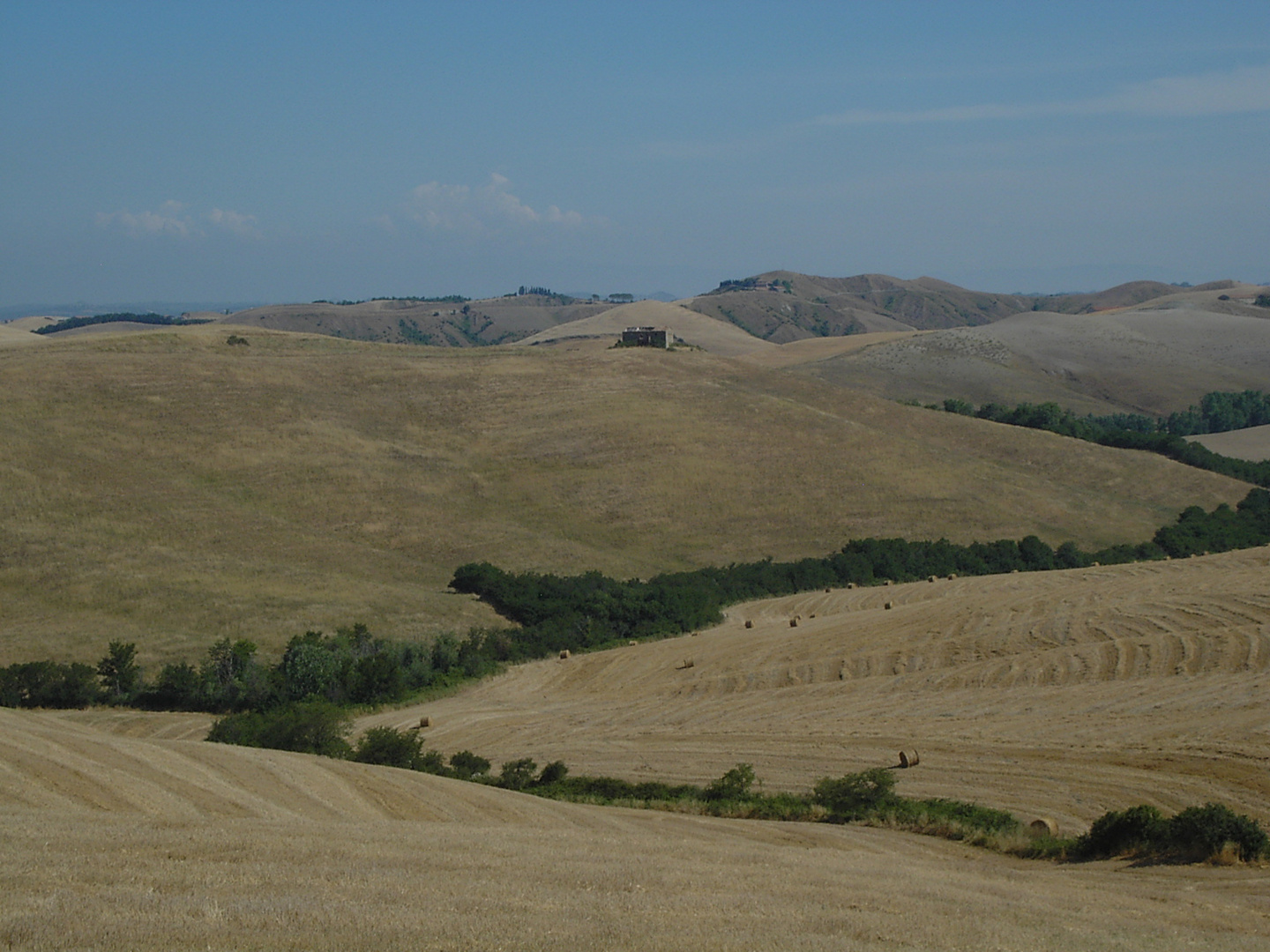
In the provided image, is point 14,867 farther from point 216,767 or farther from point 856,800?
point 856,800

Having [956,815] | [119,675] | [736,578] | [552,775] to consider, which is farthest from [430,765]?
[736,578]

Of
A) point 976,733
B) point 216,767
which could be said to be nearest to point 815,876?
point 216,767

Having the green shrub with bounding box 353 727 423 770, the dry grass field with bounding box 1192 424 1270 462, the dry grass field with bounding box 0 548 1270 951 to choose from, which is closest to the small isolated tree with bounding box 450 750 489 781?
the green shrub with bounding box 353 727 423 770

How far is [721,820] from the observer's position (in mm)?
23438

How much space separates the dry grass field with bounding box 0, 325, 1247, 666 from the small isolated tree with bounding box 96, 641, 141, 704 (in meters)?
3.89

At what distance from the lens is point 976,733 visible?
1140 inches

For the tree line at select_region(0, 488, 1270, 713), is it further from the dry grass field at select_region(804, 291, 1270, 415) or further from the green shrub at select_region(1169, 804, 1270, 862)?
the dry grass field at select_region(804, 291, 1270, 415)

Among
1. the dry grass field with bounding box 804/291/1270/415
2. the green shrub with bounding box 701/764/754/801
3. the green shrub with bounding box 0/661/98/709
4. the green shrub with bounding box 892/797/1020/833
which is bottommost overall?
the green shrub with bounding box 0/661/98/709

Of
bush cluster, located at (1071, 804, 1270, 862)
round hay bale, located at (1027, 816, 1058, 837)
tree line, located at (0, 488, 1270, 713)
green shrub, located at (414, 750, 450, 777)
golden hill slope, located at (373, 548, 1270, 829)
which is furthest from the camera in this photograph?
tree line, located at (0, 488, 1270, 713)

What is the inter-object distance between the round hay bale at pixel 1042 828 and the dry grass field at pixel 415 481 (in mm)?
33501

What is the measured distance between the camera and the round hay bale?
21.2m

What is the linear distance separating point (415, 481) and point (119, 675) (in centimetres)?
3575

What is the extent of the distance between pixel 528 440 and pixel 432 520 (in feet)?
54.8

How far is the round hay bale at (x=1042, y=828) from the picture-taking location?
69.7ft
